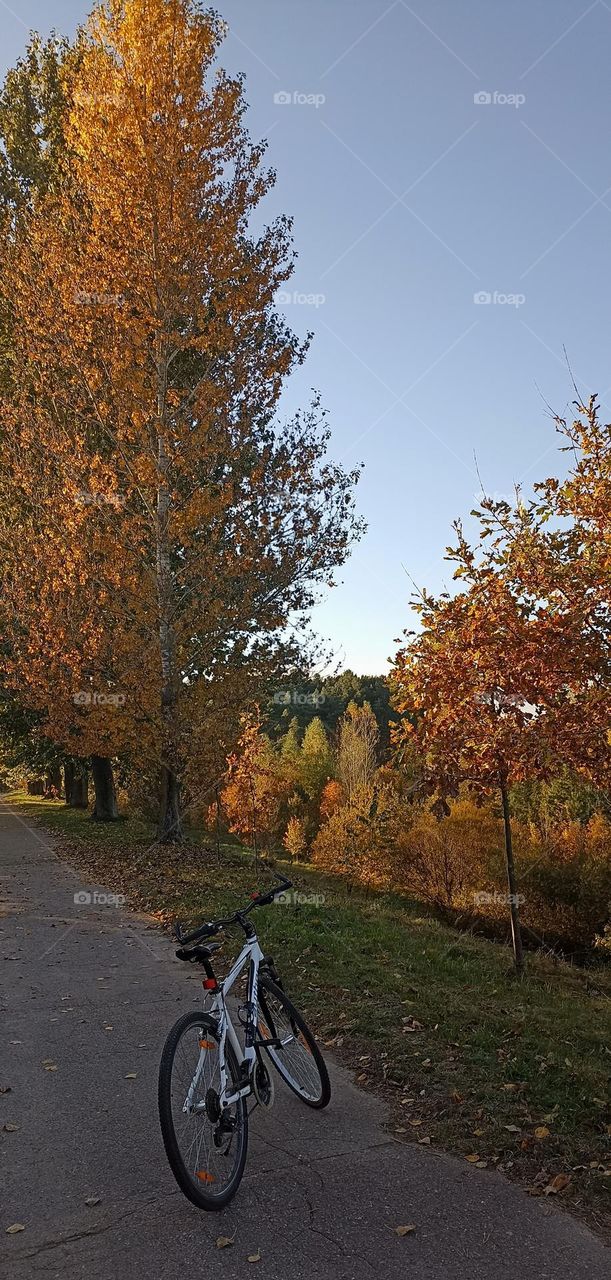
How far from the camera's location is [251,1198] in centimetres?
439

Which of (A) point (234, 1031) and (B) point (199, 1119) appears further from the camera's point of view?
(A) point (234, 1031)

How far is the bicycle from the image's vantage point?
4188mm

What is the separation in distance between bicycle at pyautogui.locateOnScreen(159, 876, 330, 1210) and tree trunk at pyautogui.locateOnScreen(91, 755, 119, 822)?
24632 mm

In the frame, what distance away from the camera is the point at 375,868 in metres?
25.7

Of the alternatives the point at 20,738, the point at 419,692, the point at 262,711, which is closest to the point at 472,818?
the point at 262,711

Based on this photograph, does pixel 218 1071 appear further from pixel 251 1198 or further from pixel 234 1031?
pixel 251 1198

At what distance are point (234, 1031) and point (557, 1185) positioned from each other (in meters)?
1.94

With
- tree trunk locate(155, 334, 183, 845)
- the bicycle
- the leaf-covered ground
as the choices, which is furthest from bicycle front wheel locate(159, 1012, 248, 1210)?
tree trunk locate(155, 334, 183, 845)

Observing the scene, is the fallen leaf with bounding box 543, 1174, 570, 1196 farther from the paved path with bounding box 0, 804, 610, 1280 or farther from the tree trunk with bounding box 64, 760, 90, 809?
the tree trunk with bounding box 64, 760, 90, 809

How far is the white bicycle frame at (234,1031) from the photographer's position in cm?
444

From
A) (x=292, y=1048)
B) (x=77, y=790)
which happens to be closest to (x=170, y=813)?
(x=292, y=1048)

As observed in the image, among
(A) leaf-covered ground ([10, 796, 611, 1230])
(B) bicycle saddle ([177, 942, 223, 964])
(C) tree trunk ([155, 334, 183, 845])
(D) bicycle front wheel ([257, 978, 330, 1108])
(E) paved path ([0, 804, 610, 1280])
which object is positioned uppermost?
(C) tree trunk ([155, 334, 183, 845])

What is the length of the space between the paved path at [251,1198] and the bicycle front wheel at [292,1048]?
156 millimetres

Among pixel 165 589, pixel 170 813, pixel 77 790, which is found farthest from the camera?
pixel 77 790
